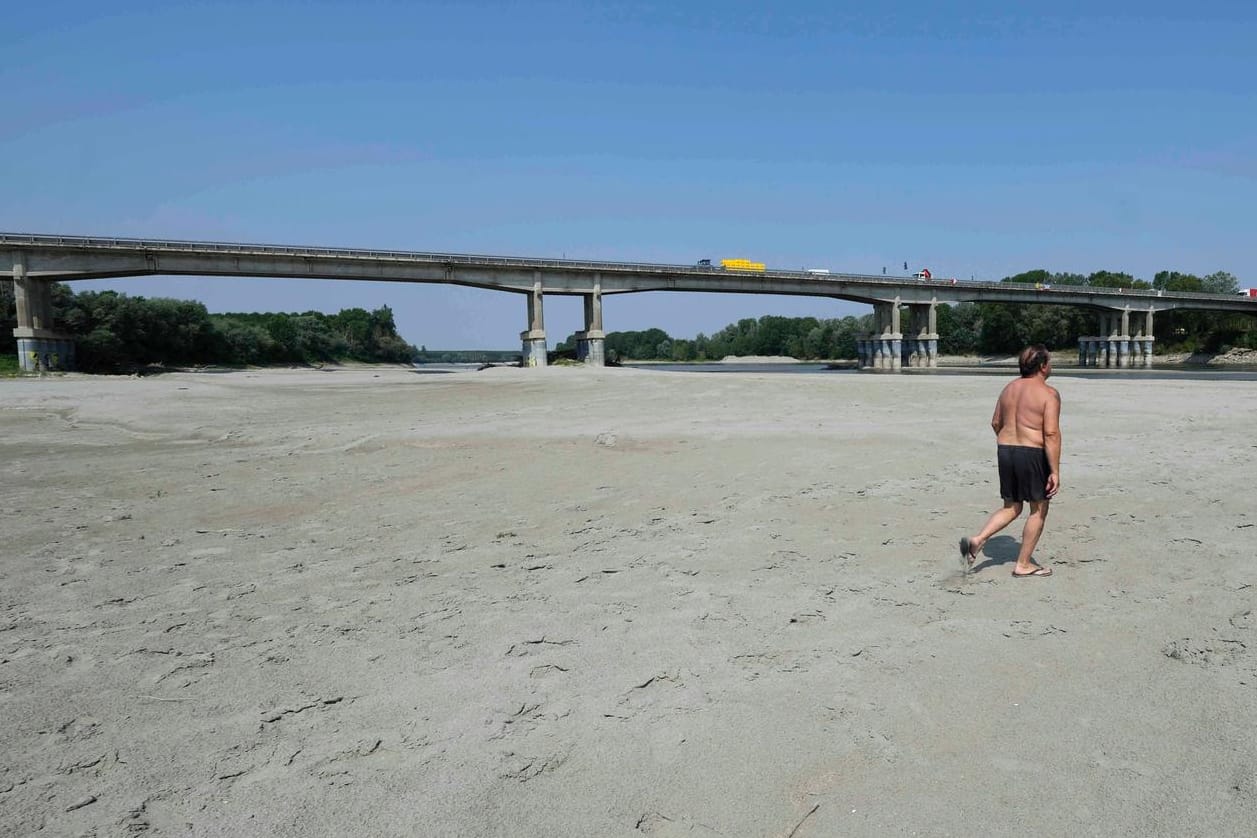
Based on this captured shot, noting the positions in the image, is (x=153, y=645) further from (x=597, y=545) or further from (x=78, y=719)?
(x=597, y=545)

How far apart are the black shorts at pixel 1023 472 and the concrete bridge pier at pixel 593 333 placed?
58850 mm

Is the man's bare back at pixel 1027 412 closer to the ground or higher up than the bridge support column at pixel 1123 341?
closer to the ground

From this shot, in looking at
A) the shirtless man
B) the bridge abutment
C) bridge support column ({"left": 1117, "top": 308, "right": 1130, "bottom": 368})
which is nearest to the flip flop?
the shirtless man

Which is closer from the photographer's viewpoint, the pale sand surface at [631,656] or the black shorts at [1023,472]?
the pale sand surface at [631,656]

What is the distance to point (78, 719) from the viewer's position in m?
3.61

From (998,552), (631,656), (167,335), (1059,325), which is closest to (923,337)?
(1059,325)

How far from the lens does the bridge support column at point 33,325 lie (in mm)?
47656

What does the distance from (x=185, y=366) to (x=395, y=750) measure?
7477 cm

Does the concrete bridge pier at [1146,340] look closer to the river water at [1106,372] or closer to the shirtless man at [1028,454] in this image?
the river water at [1106,372]

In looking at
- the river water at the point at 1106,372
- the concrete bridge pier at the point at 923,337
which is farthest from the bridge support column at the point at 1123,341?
the concrete bridge pier at the point at 923,337

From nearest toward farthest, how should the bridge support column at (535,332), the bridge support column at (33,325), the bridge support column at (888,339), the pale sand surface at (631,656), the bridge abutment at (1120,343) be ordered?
the pale sand surface at (631,656)
the bridge support column at (33,325)
the bridge support column at (535,332)
the bridge support column at (888,339)
the bridge abutment at (1120,343)

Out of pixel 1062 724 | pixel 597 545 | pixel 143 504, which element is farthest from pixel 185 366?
pixel 1062 724

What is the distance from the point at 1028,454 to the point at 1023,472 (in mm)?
145

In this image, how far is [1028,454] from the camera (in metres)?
5.54
